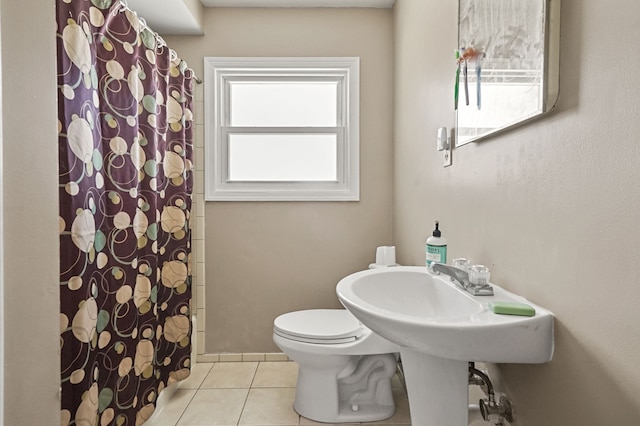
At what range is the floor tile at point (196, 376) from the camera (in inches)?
83.1

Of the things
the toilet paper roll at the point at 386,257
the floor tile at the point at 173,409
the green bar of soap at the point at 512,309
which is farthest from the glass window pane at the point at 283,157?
the green bar of soap at the point at 512,309

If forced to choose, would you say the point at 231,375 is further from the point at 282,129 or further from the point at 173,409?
the point at 282,129

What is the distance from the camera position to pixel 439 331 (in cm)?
75

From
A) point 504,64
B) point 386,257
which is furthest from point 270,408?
point 504,64

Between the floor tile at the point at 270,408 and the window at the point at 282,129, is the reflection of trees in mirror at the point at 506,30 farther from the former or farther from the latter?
the floor tile at the point at 270,408

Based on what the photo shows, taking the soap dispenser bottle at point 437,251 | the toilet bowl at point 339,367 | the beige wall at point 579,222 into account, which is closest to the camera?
the beige wall at point 579,222

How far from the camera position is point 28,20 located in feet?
2.63

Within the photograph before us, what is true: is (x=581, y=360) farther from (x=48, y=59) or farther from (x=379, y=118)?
(x=379, y=118)

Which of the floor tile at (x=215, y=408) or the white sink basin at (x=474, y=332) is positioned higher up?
the white sink basin at (x=474, y=332)

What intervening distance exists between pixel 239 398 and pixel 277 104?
1754 mm

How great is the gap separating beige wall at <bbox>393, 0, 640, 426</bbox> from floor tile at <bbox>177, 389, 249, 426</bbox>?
50.9 inches

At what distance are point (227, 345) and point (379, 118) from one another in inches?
68.3

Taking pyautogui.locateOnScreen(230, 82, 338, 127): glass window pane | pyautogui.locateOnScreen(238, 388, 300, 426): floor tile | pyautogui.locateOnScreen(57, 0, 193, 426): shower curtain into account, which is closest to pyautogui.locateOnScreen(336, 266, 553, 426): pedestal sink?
pyautogui.locateOnScreen(57, 0, 193, 426): shower curtain

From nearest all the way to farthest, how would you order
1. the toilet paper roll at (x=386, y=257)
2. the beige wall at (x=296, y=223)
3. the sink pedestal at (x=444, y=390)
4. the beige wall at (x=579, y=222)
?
the beige wall at (x=579, y=222), the sink pedestal at (x=444, y=390), the toilet paper roll at (x=386, y=257), the beige wall at (x=296, y=223)
